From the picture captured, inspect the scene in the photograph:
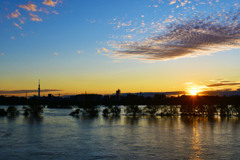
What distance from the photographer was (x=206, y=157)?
27234 millimetres

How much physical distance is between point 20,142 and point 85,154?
1277cm

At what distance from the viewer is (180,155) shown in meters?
27.9

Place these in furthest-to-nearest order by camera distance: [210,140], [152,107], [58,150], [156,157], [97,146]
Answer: [152,107]
[210,140]
[97,146]
[58,150]
[156,157]

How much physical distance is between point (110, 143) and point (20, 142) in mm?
13036

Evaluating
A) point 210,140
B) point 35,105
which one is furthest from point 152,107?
point 210,140

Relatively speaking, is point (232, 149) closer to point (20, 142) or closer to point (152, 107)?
point (20, 142)

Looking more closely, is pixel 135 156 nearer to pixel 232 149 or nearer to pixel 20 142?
pixel 232 149

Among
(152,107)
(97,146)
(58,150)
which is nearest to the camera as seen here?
(58,150)

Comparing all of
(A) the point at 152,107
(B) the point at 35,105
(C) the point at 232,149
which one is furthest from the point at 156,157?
(B) the point at 35,105

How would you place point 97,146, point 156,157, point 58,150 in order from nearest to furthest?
point 156,157
point 58,150
point 97,146

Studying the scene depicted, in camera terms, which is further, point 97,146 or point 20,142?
point 20,142

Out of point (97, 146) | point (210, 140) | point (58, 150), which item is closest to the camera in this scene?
point (58, 150)

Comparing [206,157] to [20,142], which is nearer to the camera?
[206,157]

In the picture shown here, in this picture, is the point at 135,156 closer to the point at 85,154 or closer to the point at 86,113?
the point at 85,154
